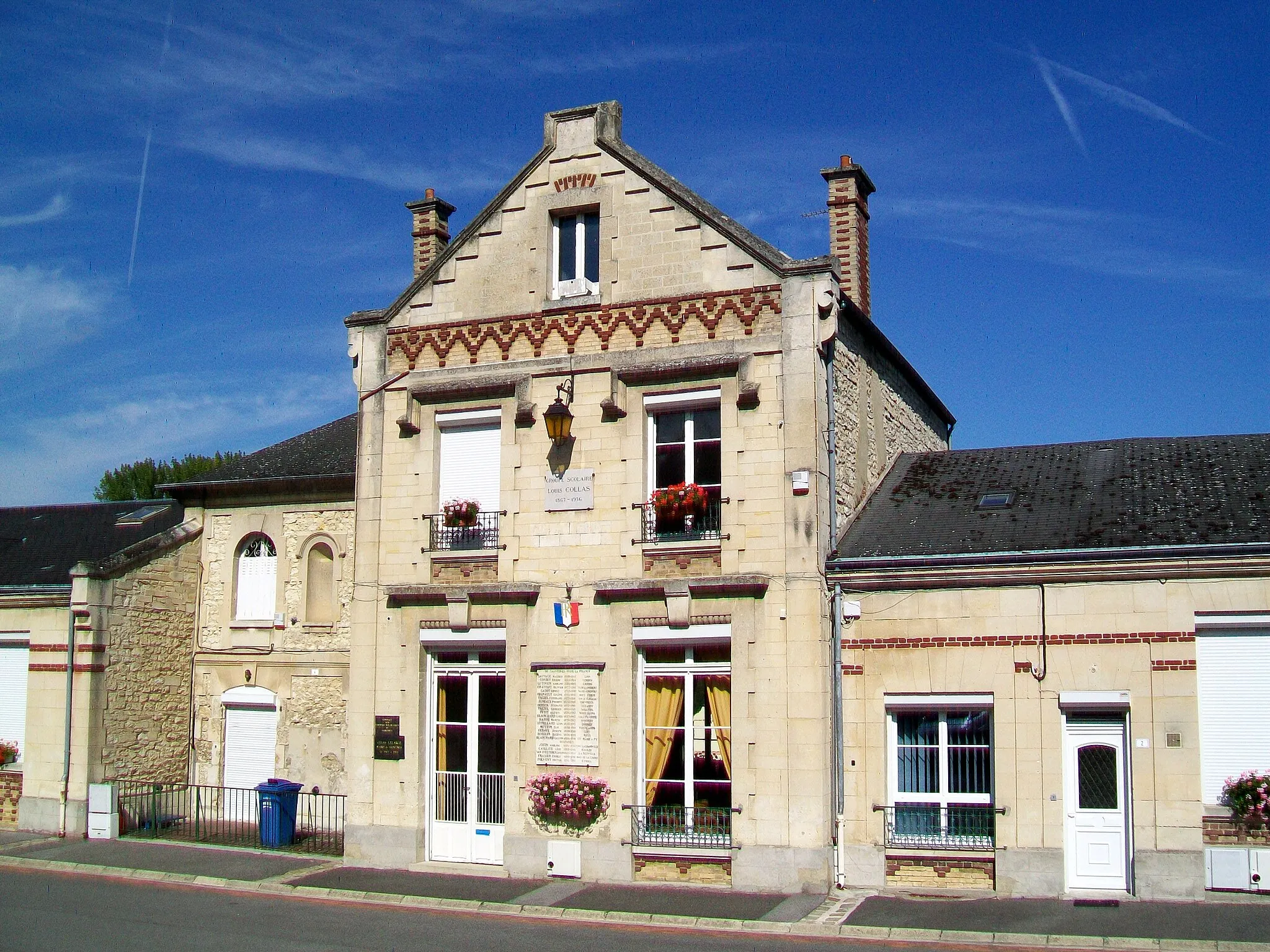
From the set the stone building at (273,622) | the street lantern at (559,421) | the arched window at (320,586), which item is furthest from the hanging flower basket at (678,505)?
the arched window at (320,586)

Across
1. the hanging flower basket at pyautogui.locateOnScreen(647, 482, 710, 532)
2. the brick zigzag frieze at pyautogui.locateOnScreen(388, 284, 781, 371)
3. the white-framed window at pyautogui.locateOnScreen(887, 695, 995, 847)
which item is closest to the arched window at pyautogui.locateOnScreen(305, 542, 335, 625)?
the brick zigzag frieze at pyautogui.locateOnScreen(388, 284, 781, 371)

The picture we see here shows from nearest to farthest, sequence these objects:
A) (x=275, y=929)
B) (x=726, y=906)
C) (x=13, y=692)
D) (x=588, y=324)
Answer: (x=275, y=929) < (x=726, y=906) < (x=588, y=324) < (x=13, y=692)

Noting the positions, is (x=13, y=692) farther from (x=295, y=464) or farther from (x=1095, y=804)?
(x=1095, y=804)

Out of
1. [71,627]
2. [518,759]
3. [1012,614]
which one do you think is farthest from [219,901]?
[1012,614]

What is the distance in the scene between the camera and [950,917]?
40.2 ft

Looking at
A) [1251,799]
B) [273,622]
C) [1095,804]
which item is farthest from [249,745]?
[1251,799]

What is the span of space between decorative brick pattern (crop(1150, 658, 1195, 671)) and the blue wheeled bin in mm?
11122

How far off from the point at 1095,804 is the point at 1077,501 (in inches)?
141

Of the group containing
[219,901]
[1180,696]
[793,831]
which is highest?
[1180,696]

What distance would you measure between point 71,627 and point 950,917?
42.7ft

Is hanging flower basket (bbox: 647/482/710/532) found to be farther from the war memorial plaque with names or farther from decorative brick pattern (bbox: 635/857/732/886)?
decorative brick pattern (bbox: 635/857/732/886)

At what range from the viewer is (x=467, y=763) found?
15.5 meters

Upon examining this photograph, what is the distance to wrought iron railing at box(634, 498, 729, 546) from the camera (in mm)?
14625

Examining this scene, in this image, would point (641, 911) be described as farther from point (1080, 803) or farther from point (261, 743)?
point (261, 743)
